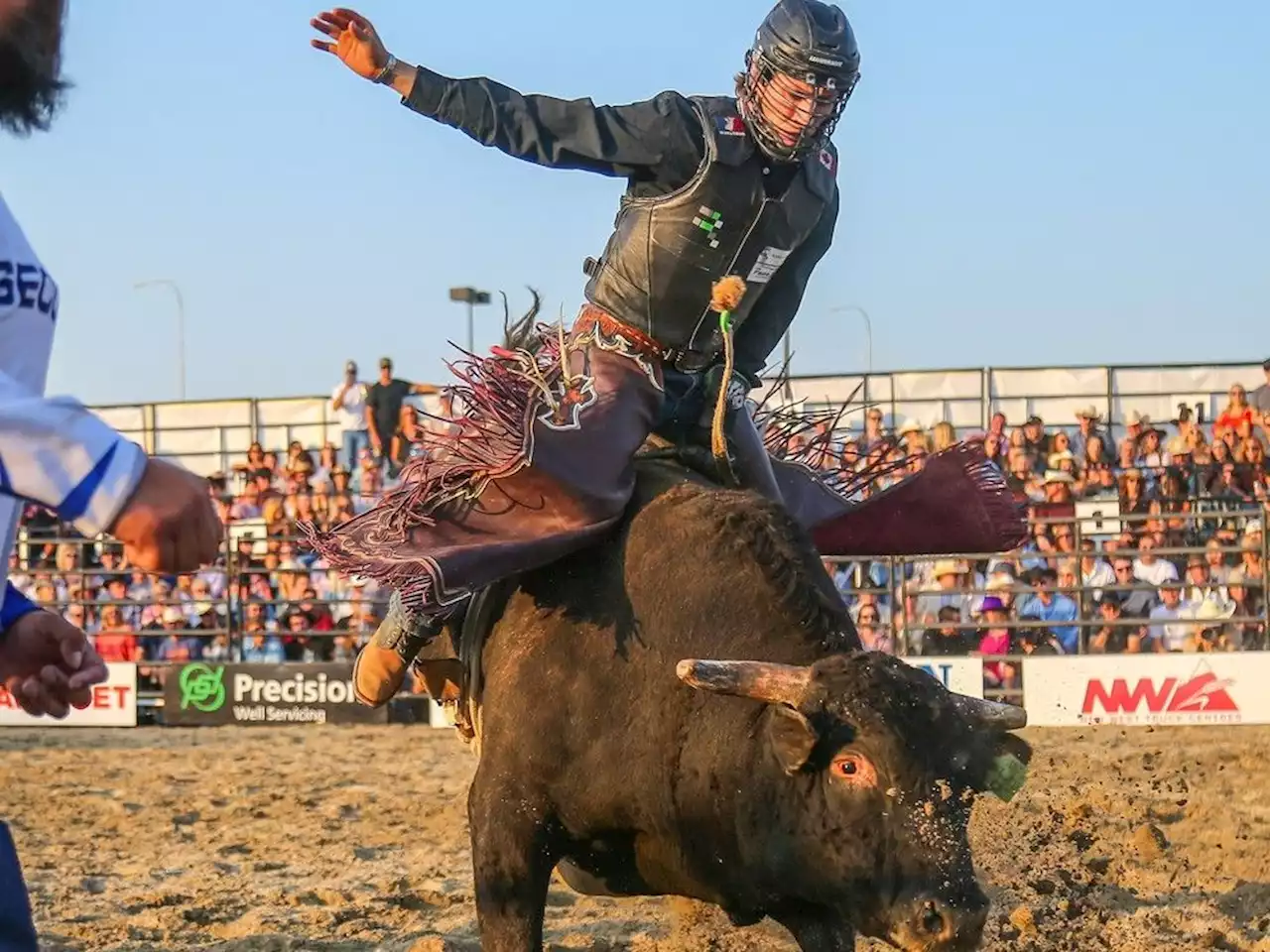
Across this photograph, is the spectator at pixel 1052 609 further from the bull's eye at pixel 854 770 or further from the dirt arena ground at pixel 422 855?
the bull's eye at pixel 854 770

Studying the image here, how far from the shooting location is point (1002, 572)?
1362cm

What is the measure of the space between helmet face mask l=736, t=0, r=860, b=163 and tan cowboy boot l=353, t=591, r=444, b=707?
1.62m

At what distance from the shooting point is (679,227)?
4.90 meters

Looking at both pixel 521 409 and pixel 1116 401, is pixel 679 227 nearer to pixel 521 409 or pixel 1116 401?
pixel 521 409

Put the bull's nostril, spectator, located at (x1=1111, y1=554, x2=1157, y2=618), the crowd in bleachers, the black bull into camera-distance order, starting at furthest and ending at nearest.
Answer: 1. spectator, located at (x1=1111, y1=554, x2=1157, y2=618)
2. the crowd in bleachers
3. the black bull
4. the bull's nostril

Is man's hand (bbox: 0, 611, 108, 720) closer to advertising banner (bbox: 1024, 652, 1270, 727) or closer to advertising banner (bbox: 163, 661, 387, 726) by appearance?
advertising banner (bbox: 1024, 652, 1270, 727)

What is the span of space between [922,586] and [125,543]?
1226 centimetres

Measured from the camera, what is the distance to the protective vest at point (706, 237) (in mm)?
4863

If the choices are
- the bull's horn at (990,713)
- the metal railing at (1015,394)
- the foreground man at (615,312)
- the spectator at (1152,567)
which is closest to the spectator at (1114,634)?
the spectator at (1152,567)

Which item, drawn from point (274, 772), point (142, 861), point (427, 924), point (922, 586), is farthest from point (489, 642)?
point (922, 586)

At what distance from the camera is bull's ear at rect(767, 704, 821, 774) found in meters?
3.87

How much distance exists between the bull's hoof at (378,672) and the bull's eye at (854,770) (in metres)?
1.75

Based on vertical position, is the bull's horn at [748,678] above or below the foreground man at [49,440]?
below

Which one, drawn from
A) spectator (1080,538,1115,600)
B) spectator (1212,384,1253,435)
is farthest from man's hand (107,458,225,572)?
spectator (1212,384,1253,435)
